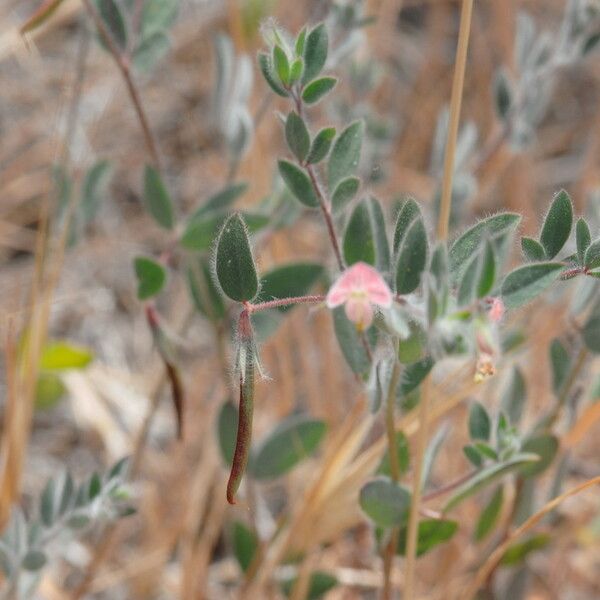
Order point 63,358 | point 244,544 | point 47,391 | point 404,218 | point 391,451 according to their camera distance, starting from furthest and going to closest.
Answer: point 47,391 < point 63,358 < point 244,544 < point 391,451 < point 404,218

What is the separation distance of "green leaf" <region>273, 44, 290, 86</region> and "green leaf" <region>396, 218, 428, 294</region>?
5.6 inches

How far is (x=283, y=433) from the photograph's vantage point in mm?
1129

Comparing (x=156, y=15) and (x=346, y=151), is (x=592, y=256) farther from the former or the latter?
(x=156, y=15)

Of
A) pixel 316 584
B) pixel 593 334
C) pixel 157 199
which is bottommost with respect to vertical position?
pixel 316 584

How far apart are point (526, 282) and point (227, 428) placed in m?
0.52

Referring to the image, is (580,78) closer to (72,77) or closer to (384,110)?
(384,110)

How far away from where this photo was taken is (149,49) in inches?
40.9

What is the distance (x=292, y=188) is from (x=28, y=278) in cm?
121

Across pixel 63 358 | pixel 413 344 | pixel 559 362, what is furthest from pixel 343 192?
pixel 63 358

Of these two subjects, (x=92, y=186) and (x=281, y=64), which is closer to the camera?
(x=281, y=64)

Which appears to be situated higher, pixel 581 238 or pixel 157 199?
pixel 157 199

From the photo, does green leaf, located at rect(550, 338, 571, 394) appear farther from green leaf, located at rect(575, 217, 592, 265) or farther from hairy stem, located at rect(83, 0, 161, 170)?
hairy stem, located at rect(83, 0, 161, 170)

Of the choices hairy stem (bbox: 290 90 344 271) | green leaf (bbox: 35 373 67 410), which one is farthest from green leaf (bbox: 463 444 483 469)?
green leaf (bbox: 35 373 67 410)

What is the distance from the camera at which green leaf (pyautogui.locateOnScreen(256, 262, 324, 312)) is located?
1024mm
